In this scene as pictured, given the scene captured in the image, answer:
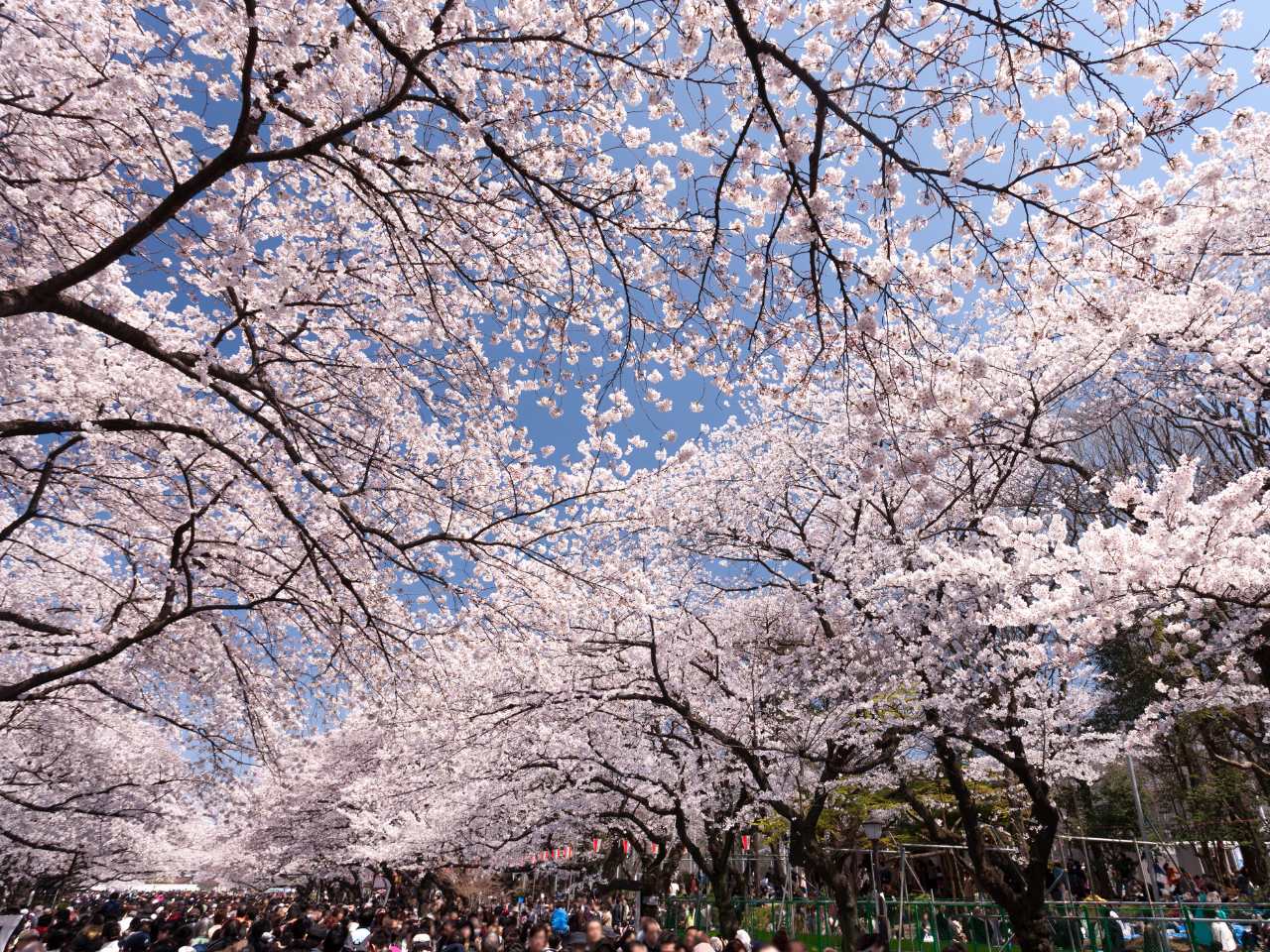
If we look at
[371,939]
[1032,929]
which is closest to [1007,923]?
[1032,929]

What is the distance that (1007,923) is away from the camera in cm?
1148

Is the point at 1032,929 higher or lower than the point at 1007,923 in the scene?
higher

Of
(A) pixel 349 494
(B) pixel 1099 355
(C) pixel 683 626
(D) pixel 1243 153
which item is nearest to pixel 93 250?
(A) pixel 349 494

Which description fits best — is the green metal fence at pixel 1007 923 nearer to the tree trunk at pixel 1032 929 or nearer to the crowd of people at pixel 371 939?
the tree trunk at pixel 1032 929

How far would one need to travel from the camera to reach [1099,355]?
9.33 meters

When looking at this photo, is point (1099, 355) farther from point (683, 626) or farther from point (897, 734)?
point (683, 626)

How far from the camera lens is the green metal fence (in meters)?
8.94

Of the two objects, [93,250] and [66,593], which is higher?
[93,250]

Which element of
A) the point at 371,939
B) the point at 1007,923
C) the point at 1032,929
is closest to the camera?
the point at 1032,929

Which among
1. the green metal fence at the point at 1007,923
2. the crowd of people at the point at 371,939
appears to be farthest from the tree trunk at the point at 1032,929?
the crowd of people at the point at 371,939

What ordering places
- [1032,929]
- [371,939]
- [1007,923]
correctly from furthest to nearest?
[1007,923] < [371,939] < [1032,929]

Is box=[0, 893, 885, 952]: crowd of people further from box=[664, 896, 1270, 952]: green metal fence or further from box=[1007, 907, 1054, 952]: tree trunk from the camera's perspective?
box=[1007, 907, 1054, 952]: tree trunk

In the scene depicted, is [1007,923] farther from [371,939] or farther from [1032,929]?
[371,939]

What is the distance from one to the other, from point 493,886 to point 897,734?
1048 inches
